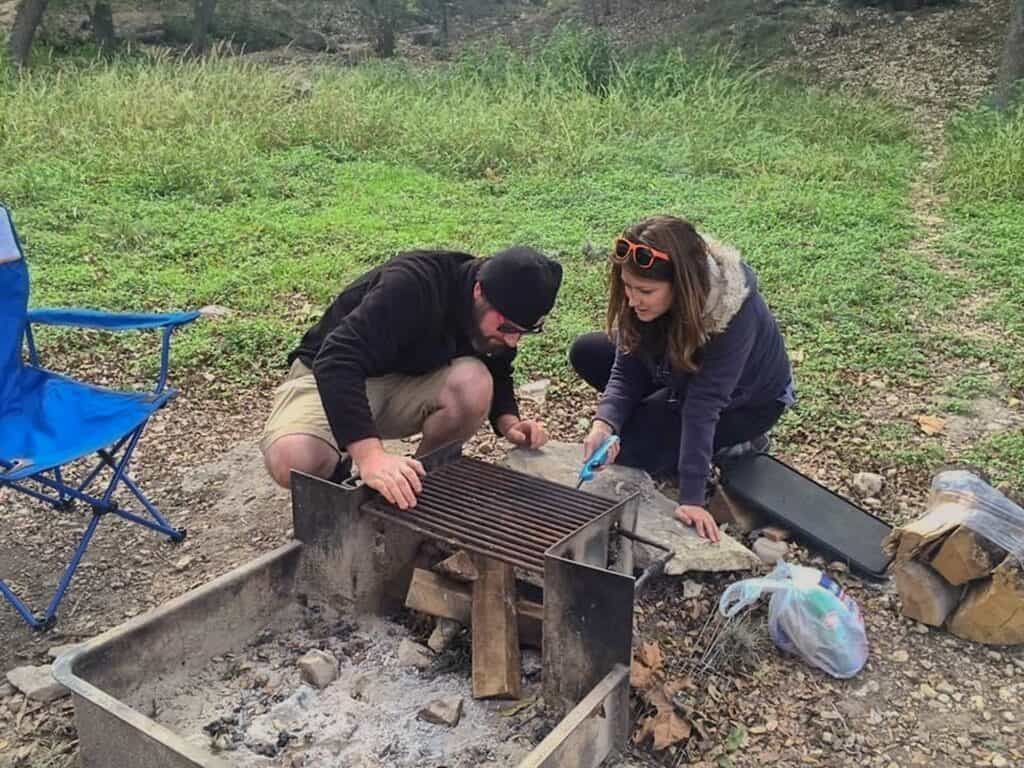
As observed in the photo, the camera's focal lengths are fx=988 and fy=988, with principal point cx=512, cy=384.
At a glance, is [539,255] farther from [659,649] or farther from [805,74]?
[805,74]

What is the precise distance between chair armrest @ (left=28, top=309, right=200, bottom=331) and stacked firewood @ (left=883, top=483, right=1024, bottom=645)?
94.4 inches

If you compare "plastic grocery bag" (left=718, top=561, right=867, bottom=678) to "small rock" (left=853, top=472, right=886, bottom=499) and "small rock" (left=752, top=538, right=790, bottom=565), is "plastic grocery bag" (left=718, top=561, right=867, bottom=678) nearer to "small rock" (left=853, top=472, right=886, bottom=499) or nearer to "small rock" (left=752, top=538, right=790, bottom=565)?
"small rock" (left=752, top=538, right=790, bottom=565)

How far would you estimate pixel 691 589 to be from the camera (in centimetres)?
309

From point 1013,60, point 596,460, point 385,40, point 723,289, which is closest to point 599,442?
point 596,460

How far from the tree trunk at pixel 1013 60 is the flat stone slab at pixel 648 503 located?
8.77 metres

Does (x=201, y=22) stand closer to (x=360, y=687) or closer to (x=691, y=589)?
(x=691, y=589)

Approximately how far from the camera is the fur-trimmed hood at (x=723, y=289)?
3.02 metres

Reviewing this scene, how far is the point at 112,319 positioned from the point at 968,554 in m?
2.81

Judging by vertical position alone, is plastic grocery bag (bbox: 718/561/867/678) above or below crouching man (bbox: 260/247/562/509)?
below

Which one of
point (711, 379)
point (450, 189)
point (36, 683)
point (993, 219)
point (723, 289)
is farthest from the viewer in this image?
point (450, 189)

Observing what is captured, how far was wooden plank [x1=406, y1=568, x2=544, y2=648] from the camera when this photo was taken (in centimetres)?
267

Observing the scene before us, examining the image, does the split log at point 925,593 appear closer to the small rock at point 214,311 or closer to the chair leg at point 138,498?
the chair leg at point 138,498

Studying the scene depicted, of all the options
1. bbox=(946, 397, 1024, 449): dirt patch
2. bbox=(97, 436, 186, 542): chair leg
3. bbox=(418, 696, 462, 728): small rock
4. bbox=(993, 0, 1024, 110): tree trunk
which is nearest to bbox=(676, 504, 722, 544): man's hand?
bbox=(418, 696, 462, 728): small rock

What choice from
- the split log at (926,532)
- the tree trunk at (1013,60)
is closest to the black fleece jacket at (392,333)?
the split log at (926,532)
